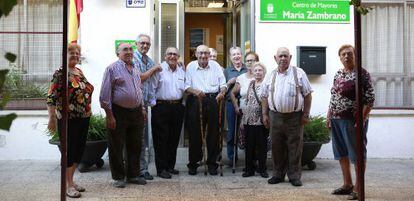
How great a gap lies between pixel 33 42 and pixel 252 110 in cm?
381

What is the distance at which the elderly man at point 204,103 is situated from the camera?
7.31 metres

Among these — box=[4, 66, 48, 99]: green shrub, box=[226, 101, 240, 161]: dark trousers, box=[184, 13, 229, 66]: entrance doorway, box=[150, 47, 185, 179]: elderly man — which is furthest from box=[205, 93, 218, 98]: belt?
box=[184, 13, 229, 66]: entrance doorway

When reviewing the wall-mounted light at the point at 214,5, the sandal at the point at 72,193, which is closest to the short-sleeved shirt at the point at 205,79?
the sandal at the point at 72,193

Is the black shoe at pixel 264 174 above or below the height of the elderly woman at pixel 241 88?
below

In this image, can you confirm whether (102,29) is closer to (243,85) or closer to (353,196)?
(243,85)

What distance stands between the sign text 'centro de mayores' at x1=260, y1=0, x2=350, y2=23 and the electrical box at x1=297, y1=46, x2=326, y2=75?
49 cm

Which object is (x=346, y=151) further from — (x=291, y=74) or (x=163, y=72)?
(x=163, y=72)

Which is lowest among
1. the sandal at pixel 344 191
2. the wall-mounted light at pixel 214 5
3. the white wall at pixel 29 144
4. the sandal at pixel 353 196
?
the sandal at pixel 353 196

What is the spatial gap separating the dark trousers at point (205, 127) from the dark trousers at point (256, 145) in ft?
1.43

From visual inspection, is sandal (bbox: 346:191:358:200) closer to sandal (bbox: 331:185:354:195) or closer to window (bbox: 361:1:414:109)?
sandal (bbox: 331:185:354:195)

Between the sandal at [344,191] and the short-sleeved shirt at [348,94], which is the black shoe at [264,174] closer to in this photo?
the sandal at [344,191]

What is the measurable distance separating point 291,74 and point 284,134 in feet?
2.47

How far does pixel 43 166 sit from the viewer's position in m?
8.09

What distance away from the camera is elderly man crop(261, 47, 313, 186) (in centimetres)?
667
